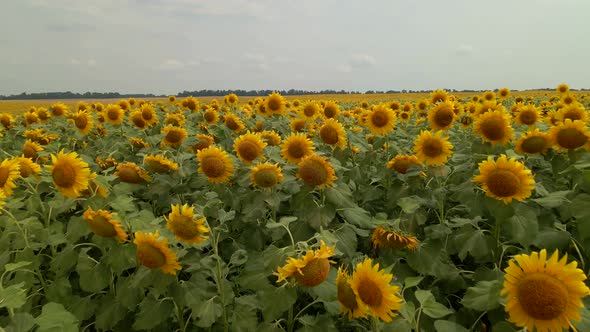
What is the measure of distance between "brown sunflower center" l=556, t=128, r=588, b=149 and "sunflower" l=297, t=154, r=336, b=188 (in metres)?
2.05

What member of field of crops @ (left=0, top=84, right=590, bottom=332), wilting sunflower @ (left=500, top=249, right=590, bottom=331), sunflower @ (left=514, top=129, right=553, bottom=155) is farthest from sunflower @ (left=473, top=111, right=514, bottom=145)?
wilting sunflower @ (left=500, top=249, right=590, bottom=331)

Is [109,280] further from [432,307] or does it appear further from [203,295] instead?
[432,307]

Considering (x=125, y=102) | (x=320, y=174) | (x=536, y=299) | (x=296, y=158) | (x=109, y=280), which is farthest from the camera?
(x=125, y=102)

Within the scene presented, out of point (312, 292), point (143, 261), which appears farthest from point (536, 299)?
point (143, 261)

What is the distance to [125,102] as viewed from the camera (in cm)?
808

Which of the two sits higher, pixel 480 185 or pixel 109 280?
pixel 480 185

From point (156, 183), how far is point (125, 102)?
535 centimetres

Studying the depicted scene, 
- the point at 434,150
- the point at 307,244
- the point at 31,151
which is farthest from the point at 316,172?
the point at 31,151

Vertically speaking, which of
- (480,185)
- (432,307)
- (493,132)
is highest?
(493,132)

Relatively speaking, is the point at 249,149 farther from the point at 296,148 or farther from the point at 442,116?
the point at 442,116

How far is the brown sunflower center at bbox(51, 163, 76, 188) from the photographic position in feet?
8.54

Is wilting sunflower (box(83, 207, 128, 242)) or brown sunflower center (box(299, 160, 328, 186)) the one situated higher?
brown sunflower center (box(299, 160, 328, 186))

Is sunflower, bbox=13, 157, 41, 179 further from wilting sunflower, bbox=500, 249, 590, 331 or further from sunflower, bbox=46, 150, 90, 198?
wilting sunflower, bbox=500, 249, 590, 331

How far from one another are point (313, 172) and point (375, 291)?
1.04 metres
